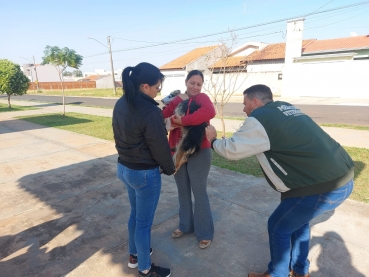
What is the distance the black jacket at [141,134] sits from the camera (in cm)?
183

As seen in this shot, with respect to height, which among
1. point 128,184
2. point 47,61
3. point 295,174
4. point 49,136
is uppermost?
point 47,61

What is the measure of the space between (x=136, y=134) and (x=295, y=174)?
1.13m

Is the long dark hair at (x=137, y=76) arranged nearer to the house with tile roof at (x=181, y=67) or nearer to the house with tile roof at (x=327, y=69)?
the house with tile roof at (x=327, y=69)

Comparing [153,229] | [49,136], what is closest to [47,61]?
[49,136]

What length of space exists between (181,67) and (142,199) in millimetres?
32336

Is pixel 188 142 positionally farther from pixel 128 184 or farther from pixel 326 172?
pixel 326 172

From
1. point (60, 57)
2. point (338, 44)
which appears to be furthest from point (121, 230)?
point (338, 44)

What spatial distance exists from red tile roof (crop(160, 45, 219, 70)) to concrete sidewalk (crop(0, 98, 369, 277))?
30394 mm

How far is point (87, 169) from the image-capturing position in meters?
5.04

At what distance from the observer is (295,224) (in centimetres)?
185

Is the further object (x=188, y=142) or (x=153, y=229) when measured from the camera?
(x=153, y=229)

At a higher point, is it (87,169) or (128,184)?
(128,184)

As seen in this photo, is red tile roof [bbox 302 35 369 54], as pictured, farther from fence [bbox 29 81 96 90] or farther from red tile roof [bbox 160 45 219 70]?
fence [bbox 29 81 96 90]

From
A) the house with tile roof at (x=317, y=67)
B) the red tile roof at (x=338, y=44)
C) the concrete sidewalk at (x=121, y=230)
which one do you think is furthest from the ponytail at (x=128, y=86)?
the red tile roof at (x=338, y=44)
